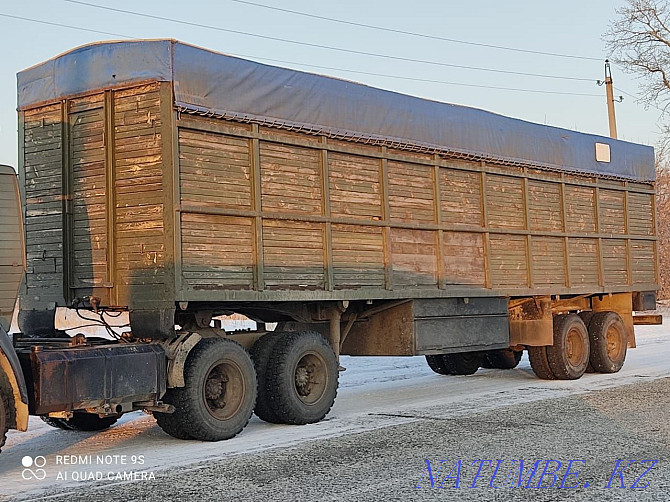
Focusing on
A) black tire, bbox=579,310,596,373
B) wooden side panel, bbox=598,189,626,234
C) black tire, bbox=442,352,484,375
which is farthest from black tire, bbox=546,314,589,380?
wooden side panel, bbox=598,189,626,234

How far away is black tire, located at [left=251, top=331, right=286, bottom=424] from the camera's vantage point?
9.82m

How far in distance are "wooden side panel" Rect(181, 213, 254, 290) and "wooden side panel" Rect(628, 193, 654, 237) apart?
28.9ft

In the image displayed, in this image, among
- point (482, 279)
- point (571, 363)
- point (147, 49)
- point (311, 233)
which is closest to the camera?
point (147, 49)

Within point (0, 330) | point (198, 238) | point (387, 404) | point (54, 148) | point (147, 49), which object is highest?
point (147, 49)

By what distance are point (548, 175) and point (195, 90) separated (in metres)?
6.98

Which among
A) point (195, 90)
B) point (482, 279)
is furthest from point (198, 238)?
point (482, 279)

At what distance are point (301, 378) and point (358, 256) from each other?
1.65m

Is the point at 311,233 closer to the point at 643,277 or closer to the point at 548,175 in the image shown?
the point at 548,175

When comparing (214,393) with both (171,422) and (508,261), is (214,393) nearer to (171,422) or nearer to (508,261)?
(171,422)

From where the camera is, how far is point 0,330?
283 inches

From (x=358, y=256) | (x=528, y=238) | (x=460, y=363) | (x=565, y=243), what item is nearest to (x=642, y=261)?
(x=565, y=243)

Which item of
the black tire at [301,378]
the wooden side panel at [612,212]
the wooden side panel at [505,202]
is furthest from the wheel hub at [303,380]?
the wooden side panel at [612,212]

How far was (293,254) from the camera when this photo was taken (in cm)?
996

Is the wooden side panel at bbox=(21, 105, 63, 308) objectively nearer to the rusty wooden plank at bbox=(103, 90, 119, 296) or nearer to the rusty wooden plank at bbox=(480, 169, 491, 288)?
the rusty wooden plank at bbox=(103, 90, 119, 296)
